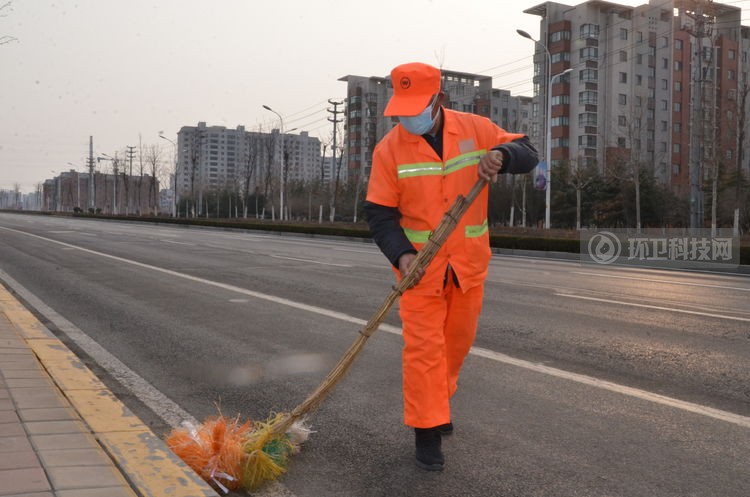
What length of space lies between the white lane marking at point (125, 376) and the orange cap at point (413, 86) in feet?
7.11

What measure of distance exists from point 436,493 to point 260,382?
2268 mm

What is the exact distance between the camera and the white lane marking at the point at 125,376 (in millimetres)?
4285

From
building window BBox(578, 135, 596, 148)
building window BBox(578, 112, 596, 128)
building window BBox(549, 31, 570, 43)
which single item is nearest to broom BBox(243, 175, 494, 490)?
building window BBox(578, 135, 596, 148)

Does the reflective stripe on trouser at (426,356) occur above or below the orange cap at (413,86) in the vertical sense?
below

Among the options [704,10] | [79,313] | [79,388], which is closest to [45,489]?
[79,388]

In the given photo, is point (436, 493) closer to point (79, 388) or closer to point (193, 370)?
point (79, 388)

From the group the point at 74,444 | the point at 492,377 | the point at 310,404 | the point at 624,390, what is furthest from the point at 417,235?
the point at 624,390

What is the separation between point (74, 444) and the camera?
3.24 metres

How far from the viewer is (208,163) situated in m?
156

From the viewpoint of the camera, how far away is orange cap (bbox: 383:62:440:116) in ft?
10.4

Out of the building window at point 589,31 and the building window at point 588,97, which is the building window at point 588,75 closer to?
the building window at point 588,97

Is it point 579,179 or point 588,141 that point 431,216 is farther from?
point 588,141

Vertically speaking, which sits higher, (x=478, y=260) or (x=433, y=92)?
(x=433, y=92)

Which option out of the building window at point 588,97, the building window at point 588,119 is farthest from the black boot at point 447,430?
the building window at point 588,97
